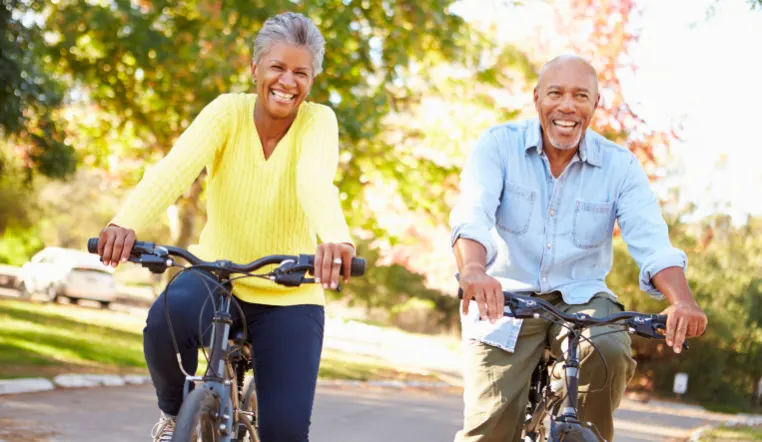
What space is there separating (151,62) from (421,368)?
397 inches

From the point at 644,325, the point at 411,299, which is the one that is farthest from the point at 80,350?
the point at 411,299

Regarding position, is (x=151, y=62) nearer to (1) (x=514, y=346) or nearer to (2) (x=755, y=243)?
(1) (x=514, y=346)

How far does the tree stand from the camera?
14.5 metres

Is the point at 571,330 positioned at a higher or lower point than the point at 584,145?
lower

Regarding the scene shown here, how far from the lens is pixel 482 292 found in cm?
364

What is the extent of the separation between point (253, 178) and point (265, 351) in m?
0.68

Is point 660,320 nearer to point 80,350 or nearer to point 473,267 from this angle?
point 473,267

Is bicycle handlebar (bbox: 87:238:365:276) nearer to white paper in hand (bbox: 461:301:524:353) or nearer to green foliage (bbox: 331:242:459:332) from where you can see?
white paper in hand (bbox: 461:301:524:353)

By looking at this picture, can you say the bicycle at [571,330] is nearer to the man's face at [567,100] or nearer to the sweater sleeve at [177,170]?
the man's face at [567,100]

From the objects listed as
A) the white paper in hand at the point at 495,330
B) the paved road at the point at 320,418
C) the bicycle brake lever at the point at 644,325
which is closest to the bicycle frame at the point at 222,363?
the white paper in hand at the point at 495,330

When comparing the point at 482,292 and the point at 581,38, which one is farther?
the point at 581,38

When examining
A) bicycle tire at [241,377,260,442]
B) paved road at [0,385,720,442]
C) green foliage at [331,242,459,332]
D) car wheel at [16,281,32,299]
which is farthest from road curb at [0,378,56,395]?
green foliage at [331,242,459,332]

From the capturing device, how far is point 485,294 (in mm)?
3629

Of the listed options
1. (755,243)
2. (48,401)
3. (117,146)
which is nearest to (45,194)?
(117,146)
